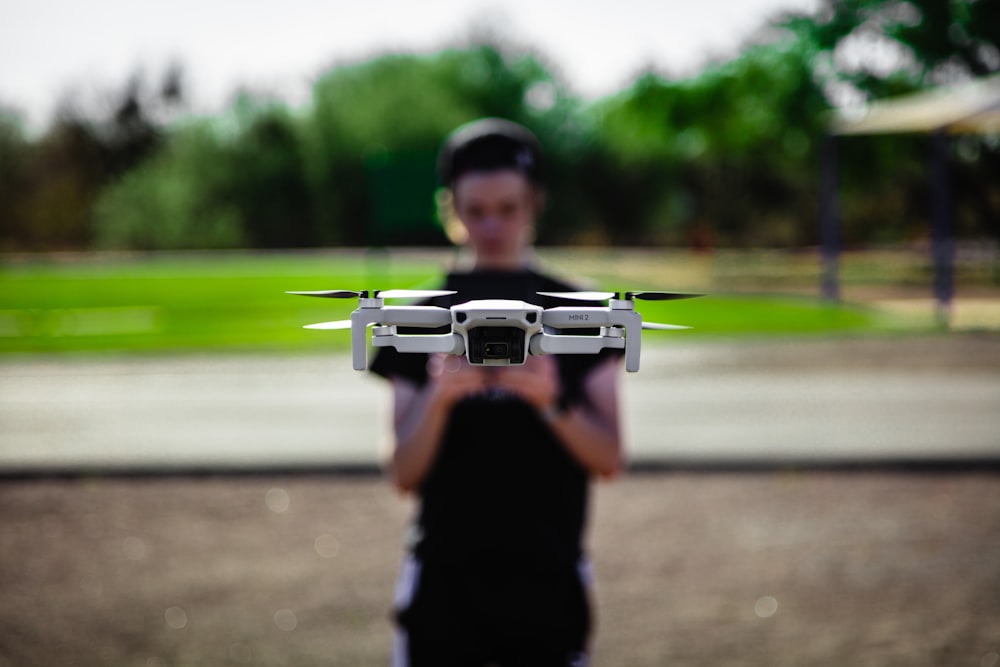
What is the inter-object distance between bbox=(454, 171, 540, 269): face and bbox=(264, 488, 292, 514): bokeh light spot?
82.7 feet

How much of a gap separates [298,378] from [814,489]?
71.3 feet

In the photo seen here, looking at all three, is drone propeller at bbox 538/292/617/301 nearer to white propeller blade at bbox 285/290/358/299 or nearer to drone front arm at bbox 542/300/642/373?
drone front arm at bbox 542/300/642/373

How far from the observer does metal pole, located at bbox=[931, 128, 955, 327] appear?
6.48 feet

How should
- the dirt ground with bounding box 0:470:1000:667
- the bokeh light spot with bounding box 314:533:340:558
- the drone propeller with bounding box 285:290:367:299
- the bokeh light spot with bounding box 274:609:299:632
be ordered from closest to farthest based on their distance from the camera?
the drone propeller with bounding box 285:290:367:299 < the dirt ground with bounding box 0:470:1000:667 < the bokeh light spot with bounding box 274:609:299:632 < the bokeh light spot with bounding box 314:533:340:558

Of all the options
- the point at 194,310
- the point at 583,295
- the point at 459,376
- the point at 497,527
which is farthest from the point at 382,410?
the point at 583,295

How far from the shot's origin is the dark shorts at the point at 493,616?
14.0 feet

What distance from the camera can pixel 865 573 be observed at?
2127cm

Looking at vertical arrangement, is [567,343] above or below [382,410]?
above

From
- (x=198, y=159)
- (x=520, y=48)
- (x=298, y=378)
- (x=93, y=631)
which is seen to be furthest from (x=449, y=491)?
(x=520, y=48)

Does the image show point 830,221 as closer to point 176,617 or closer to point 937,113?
point 937,113

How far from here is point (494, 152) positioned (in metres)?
1.43

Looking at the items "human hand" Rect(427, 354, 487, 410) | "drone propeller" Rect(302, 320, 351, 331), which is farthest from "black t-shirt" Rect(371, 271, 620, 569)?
"drone propeller" Rect(302, 320, 351, 331)

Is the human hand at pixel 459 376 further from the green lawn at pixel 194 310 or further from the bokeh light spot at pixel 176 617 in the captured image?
the bokeh light spot at pixel 176 617

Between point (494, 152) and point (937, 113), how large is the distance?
3.59 ft
